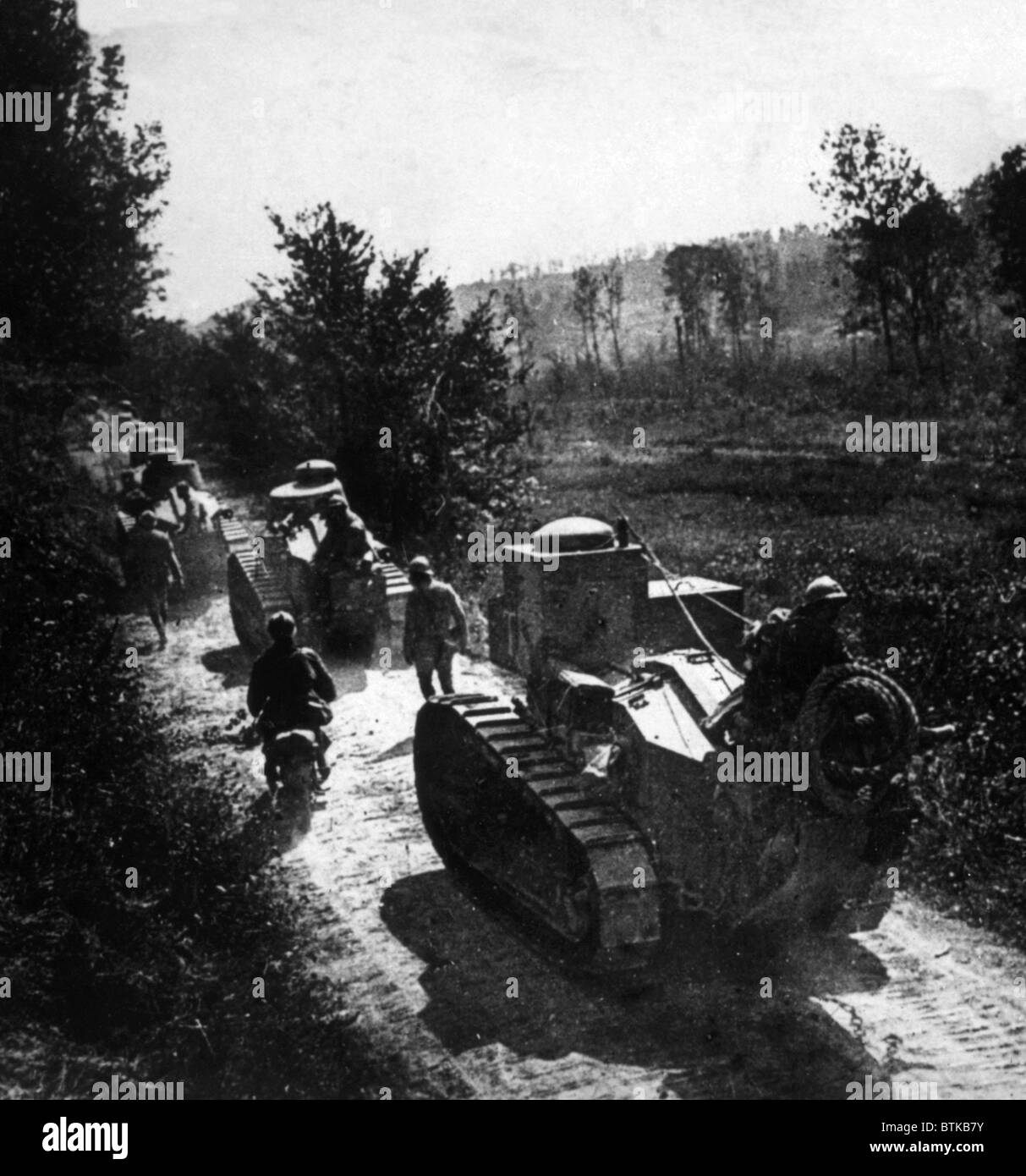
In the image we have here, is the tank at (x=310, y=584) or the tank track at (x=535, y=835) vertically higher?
the tank at (x=310, y=584)

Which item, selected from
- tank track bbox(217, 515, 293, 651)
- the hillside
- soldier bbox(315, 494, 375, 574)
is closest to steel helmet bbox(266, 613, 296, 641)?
tank track bbox(217, 515, 293, 651)

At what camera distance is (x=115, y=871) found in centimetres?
845

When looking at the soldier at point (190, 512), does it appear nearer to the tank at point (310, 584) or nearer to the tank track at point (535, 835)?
the tank at point (310, 584)

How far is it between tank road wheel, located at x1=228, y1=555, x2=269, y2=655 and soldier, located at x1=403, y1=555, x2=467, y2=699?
3.38 meters

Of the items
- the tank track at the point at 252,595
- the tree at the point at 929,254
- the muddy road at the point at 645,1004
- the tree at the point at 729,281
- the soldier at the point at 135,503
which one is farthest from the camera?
the tree at the point at 729,281

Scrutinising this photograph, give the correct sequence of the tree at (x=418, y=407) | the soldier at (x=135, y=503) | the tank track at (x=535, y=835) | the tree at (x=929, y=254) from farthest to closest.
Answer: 1. the tree at (x=929, y=254)
2. the tree at (x=418, y=407)
3. the soldier at (x=135, y=503)
4. the tank track at (x=535, y=835)

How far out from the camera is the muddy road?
651 centimetres

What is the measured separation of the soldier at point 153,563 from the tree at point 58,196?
271 inches

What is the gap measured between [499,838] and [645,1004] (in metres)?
1.86

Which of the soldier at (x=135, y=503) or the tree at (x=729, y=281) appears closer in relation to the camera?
the soldier at (x=135, y=503)

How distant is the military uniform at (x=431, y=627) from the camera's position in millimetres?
12312

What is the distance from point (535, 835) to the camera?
8.15 metres

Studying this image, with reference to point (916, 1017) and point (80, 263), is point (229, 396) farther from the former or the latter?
point (916, 1017)

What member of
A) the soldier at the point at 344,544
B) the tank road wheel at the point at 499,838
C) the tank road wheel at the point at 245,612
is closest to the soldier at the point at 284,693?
the tank road wheel at the point at 499,838
